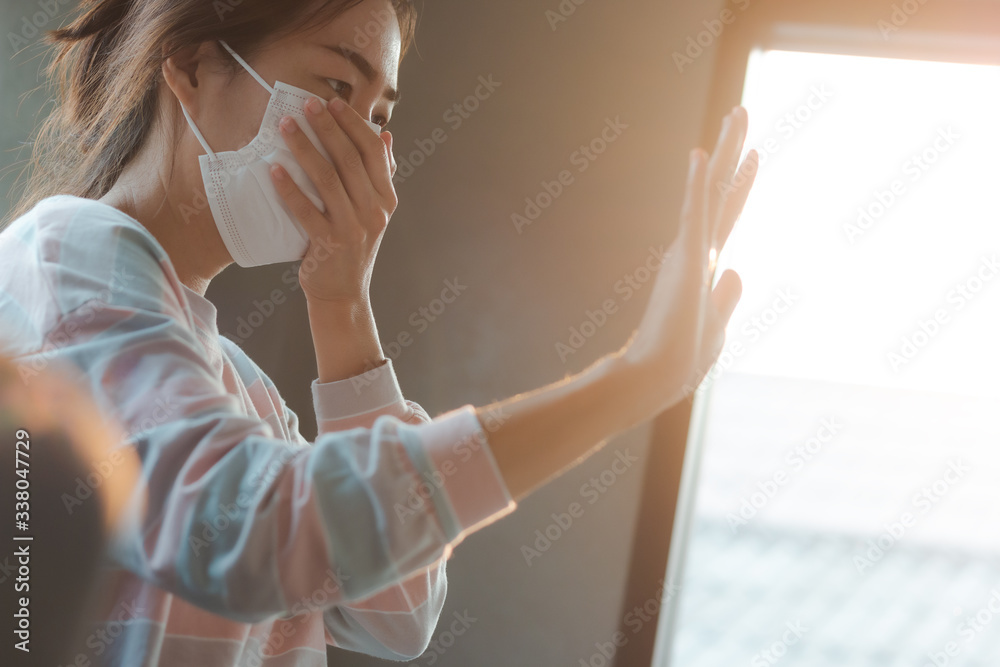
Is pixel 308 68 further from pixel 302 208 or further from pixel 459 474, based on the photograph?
pixel 459 474

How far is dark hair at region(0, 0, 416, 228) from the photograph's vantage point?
0.74 metres

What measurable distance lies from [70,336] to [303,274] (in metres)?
0.38

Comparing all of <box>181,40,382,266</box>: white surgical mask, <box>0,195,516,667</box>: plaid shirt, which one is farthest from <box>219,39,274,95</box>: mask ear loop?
<box>0,195,516,667</box>: plaid shirt

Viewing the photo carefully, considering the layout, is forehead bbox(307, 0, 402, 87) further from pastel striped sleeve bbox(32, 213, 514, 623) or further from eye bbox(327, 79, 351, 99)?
pastel striped sleeve bbox(32, 213, 514, 623)

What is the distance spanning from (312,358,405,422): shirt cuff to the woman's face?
0.91 feet

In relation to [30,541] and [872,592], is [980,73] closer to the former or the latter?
[872,592]

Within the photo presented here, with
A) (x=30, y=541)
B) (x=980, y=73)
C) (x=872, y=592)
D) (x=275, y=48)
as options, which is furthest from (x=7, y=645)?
(x=980, y=73)

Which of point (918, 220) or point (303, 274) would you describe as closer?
point (303, 274)

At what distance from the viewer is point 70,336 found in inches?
17.7

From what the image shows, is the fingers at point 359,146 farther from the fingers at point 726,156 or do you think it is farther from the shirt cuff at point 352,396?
the fingers at point 726,156

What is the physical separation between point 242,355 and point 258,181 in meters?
0.24

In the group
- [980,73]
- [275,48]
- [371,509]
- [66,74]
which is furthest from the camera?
[980,73]

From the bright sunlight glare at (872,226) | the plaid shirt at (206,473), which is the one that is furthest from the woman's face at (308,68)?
the bright sunlight glare at (872,226)

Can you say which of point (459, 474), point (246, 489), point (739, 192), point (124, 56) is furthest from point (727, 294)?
point (124, 56)
